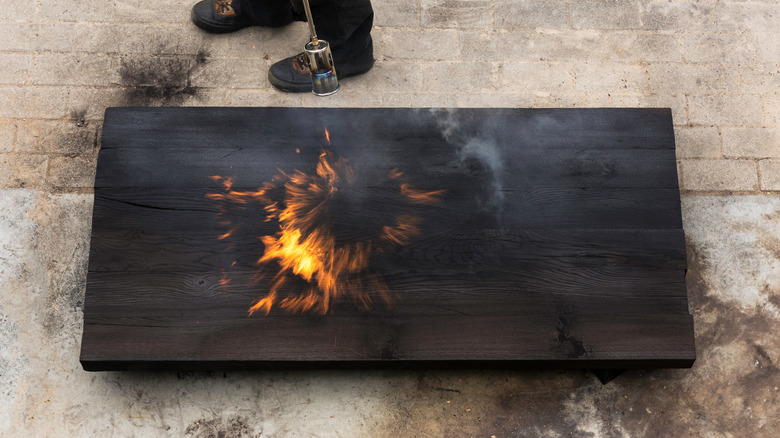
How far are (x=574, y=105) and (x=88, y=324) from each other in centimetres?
291

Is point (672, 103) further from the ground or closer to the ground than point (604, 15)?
closer to the ground

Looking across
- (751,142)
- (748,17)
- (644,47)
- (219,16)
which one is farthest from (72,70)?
(748,17)

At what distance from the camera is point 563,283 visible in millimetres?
3092

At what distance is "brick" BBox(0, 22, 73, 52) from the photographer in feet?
13.2

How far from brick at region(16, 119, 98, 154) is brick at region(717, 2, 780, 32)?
393 cm

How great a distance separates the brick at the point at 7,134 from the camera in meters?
3.81

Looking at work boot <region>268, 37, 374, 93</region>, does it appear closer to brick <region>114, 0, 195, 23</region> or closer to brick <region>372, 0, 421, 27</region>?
brick <region>372, 0, 421, 27</region>

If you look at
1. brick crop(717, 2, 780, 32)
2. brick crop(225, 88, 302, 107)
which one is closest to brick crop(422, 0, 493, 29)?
brick crop(225, 88, 302, 107)

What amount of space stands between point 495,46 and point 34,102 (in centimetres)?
280

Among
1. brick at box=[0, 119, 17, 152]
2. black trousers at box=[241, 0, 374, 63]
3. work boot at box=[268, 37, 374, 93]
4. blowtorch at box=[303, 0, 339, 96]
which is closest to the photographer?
blowtorch at box=[303, 0, 339, 96]

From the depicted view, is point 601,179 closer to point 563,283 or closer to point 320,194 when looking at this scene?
point 563,283

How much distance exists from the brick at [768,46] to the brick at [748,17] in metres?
0.04

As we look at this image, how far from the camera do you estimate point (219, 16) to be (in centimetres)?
402

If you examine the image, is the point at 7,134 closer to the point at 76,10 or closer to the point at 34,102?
the point at 34,102
